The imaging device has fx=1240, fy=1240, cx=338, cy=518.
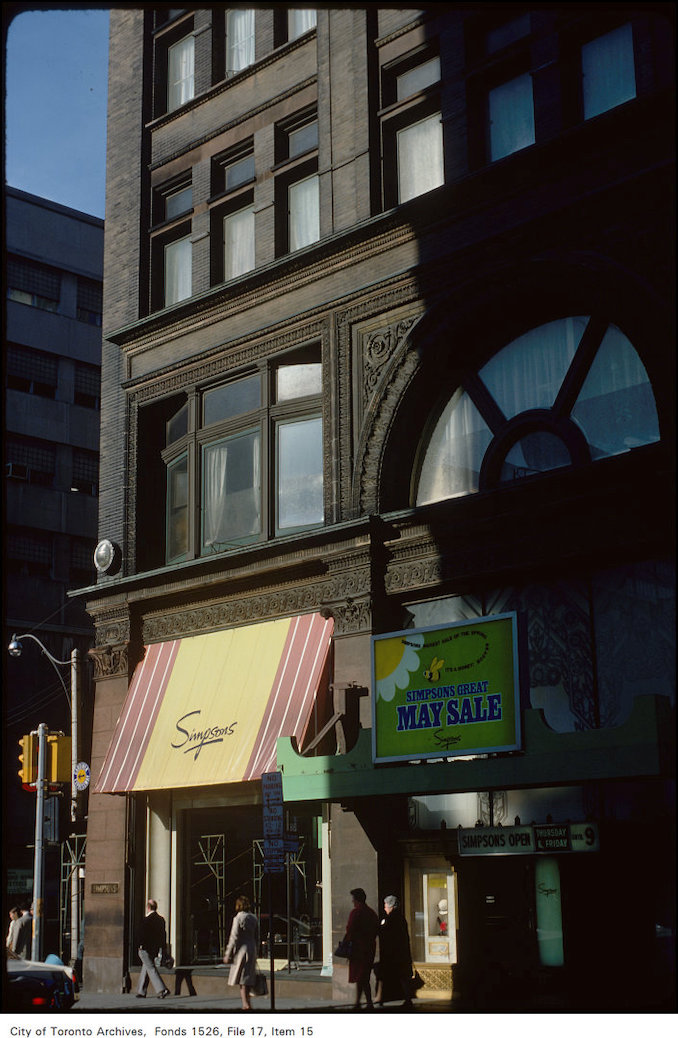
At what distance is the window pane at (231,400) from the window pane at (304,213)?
2933mm

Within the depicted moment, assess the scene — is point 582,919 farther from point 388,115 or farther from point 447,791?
point 388,115

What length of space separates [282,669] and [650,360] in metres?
8.57

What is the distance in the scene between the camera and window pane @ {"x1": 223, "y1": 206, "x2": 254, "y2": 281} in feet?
87.0

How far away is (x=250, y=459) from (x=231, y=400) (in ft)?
5.02

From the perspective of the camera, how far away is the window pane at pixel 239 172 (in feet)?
87.9

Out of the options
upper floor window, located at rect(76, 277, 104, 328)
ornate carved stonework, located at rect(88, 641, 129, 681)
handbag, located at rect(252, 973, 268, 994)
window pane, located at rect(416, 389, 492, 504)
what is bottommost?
handbag, located at rect(252, 973, 268, 994)

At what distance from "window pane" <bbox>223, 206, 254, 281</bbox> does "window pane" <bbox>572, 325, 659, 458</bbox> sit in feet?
30.7

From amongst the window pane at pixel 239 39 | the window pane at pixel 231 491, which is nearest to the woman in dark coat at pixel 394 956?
the window pane at pixel 231 491

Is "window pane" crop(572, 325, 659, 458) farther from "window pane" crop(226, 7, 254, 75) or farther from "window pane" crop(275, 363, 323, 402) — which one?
"window pane" crop(226, 7, 254, 75)

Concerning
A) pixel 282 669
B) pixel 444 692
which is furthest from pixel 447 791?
pixel 282 669

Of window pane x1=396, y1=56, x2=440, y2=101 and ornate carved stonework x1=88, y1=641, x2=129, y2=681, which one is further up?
window pane x1=396, y1=56, x2=440, y2=101

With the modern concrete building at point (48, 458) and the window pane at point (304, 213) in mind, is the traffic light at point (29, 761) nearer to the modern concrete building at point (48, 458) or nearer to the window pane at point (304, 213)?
the window pane at point (304, 213)

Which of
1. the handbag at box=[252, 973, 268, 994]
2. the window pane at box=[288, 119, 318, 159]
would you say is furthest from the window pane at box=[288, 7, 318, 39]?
the handbag at box=[252, 973, 268, 994]

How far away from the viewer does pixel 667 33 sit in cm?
1889
